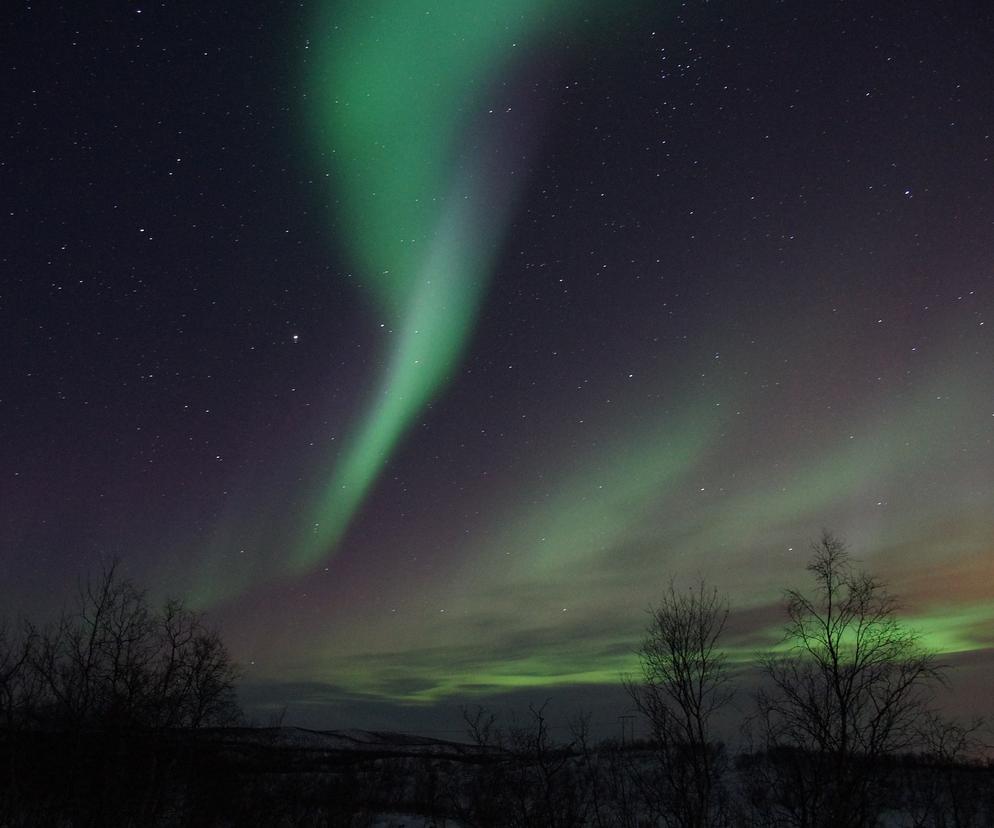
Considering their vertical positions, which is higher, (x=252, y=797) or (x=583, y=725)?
(x=583, y=725)

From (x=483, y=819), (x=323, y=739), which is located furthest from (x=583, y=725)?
(x=323, y=739)

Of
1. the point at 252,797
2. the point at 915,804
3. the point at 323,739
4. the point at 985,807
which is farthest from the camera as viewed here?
the point at 323,739

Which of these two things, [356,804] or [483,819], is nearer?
[483,819]

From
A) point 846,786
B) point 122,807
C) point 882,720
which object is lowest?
point 122,807

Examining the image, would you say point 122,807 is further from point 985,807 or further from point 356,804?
point 985,807

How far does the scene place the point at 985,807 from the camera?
60406 mm

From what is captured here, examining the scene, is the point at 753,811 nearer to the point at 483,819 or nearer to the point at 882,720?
the point at 483,819

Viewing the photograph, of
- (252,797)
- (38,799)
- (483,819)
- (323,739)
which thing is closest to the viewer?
(38,799)

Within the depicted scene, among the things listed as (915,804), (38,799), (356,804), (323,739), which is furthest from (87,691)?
(323,739)

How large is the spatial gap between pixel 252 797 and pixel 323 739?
378ft

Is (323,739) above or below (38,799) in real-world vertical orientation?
below

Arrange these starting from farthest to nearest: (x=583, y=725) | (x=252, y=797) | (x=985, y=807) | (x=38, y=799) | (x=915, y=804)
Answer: (x=985, y=807) → (x=915, y=804) → (x=252, y=797) → (x=583, y=725) → (x=38, y=799)

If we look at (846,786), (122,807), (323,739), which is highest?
(846,786)

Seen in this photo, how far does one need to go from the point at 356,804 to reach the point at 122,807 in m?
39.2
